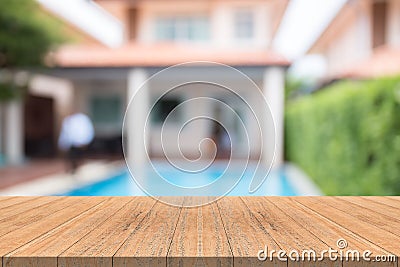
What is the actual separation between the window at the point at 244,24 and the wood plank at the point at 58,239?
16.4m

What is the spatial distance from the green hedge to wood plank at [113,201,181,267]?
138 inches

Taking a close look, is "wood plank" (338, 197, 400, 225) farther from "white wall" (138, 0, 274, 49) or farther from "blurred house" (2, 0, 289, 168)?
"white wall" (138, 0, 274, 49)

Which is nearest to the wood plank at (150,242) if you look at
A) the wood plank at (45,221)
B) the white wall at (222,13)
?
the wood plank at (45,221)

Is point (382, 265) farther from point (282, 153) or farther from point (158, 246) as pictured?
point (282, 153)

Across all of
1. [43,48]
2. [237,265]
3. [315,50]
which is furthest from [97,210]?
[315,50]

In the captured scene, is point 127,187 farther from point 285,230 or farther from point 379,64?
point 285,230

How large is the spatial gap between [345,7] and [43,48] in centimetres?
1055

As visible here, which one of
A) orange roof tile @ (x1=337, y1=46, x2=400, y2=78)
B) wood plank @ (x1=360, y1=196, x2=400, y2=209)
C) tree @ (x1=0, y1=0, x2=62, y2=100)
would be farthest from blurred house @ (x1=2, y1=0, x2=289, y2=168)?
wood plank @ (x1=360, y1=196, x2=400, y2=209)

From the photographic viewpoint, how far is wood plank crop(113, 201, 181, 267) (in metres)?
1.32

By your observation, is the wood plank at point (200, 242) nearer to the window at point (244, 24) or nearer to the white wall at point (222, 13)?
the white wall at point (222, 13)

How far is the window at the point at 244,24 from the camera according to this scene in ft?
58.9

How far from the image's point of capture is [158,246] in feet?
4.70

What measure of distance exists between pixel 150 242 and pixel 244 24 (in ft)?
56.6

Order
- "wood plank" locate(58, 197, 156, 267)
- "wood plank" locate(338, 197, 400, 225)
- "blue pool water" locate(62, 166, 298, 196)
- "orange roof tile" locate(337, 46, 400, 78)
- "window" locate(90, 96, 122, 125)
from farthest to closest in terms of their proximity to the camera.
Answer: "window" locate(90, 96, 122, 125) → "orange roof tile" locate(337, 46, 400, 78) → "blue pool water" locate(62, 166, 298, 196) → "wood plank" locate(338, 197, 400, 225) → "wood plank" locate(58, 197, 156, 267)
